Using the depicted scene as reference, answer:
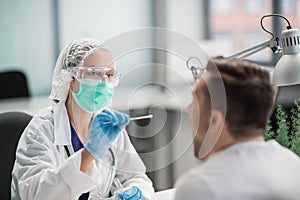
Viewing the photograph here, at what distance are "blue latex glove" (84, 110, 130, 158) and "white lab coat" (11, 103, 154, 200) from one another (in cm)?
11

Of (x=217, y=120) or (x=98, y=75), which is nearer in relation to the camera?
(x=217, y=120)

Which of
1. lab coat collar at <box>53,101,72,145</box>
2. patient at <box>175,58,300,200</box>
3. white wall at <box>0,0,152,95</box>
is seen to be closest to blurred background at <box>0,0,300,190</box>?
white wall at <box>0,0,152,95</box>

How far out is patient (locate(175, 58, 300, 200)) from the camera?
1011 millimetres

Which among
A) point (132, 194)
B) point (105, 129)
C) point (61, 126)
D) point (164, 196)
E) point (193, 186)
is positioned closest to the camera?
point (193, 186)

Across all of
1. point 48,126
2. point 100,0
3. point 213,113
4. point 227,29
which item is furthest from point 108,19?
point 213,113

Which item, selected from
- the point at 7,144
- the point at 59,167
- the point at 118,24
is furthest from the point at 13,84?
the point at 59,167

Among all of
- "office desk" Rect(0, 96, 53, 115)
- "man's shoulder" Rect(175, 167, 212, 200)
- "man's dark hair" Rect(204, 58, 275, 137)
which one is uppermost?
"man's dark hair" Rect(204, 58, 275, 137)

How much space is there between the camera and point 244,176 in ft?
3.35

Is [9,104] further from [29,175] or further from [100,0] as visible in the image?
[29,175]

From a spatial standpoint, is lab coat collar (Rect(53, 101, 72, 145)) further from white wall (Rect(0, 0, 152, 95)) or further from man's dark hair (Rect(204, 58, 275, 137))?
white wall (Rect(0, 0, 152, 95))

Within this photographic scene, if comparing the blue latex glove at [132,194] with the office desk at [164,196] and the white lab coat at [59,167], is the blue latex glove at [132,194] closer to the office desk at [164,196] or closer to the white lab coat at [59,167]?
the white lab coat at [59,167]

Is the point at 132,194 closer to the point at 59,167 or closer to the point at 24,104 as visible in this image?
the point at 59,167

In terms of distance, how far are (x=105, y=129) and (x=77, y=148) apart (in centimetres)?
42

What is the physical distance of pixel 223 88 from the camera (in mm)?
1059
